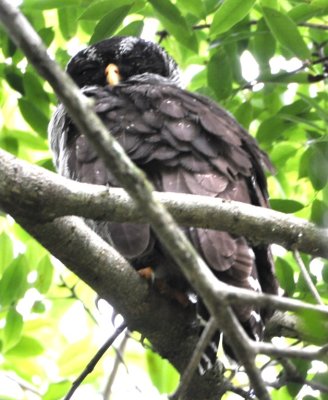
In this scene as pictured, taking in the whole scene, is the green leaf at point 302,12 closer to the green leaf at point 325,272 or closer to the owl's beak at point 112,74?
the owl's beak at point 112,74

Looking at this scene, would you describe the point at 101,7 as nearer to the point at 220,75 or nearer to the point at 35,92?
the point at 35,92

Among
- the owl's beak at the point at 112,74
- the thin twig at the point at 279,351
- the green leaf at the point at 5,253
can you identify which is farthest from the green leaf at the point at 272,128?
the thin twig at the point at 279,351

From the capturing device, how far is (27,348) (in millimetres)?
3488

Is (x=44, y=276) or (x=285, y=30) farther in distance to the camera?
(x=44, y=276)

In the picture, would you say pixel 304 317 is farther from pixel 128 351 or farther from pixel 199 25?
pixel 128 351

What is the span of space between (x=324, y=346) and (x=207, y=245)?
3.35 ft

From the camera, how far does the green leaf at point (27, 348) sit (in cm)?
346

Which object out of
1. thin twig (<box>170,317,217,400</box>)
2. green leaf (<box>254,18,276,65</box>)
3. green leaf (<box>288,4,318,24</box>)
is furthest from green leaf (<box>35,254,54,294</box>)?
thin twig (<box>170,317,217,400</box>)

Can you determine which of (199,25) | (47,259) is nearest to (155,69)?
(199,25)

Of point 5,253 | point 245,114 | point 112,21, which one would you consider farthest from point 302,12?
point 5,253

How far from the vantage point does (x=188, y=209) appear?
220 centimetres

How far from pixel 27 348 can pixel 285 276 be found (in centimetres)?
114

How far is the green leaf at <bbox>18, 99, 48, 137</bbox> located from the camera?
11.7 ft

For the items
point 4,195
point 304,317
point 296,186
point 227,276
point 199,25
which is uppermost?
point 199,25
